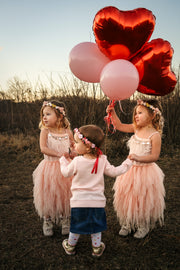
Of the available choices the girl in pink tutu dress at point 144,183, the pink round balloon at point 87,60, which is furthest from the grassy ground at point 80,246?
the pink round balloon at point 87,60

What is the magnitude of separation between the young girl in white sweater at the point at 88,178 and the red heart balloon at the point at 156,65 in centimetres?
73

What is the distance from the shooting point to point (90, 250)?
204 cm

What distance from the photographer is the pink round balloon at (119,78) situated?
1.83 m

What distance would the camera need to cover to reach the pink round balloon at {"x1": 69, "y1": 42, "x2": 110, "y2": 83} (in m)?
2.05

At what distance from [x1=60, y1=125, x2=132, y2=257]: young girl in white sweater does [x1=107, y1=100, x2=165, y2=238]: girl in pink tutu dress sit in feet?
1.28

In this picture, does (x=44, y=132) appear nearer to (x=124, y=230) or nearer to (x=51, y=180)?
(x=51, y=180)

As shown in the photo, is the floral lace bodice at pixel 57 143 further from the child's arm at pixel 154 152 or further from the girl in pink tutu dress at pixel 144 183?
the child's arm at pixel 154 152

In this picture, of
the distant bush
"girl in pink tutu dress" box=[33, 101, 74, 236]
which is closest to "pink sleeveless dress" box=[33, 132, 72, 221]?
"girl in pink tutu dress" box=[33, 101, 74, 236]

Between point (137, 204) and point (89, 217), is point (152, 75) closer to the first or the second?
point (137, 204)

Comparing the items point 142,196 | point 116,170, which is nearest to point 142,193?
point 142,196

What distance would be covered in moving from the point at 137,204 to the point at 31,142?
4.90 meters

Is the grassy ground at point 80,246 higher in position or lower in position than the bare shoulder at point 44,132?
lower

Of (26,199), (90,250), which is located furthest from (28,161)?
(90,250)

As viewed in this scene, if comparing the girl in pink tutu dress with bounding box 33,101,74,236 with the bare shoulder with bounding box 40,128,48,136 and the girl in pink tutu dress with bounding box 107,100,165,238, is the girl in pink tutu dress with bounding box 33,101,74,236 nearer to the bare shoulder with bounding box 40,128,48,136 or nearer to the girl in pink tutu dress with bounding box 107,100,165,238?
the bare shoulder with bounding box 40,128,48,136
